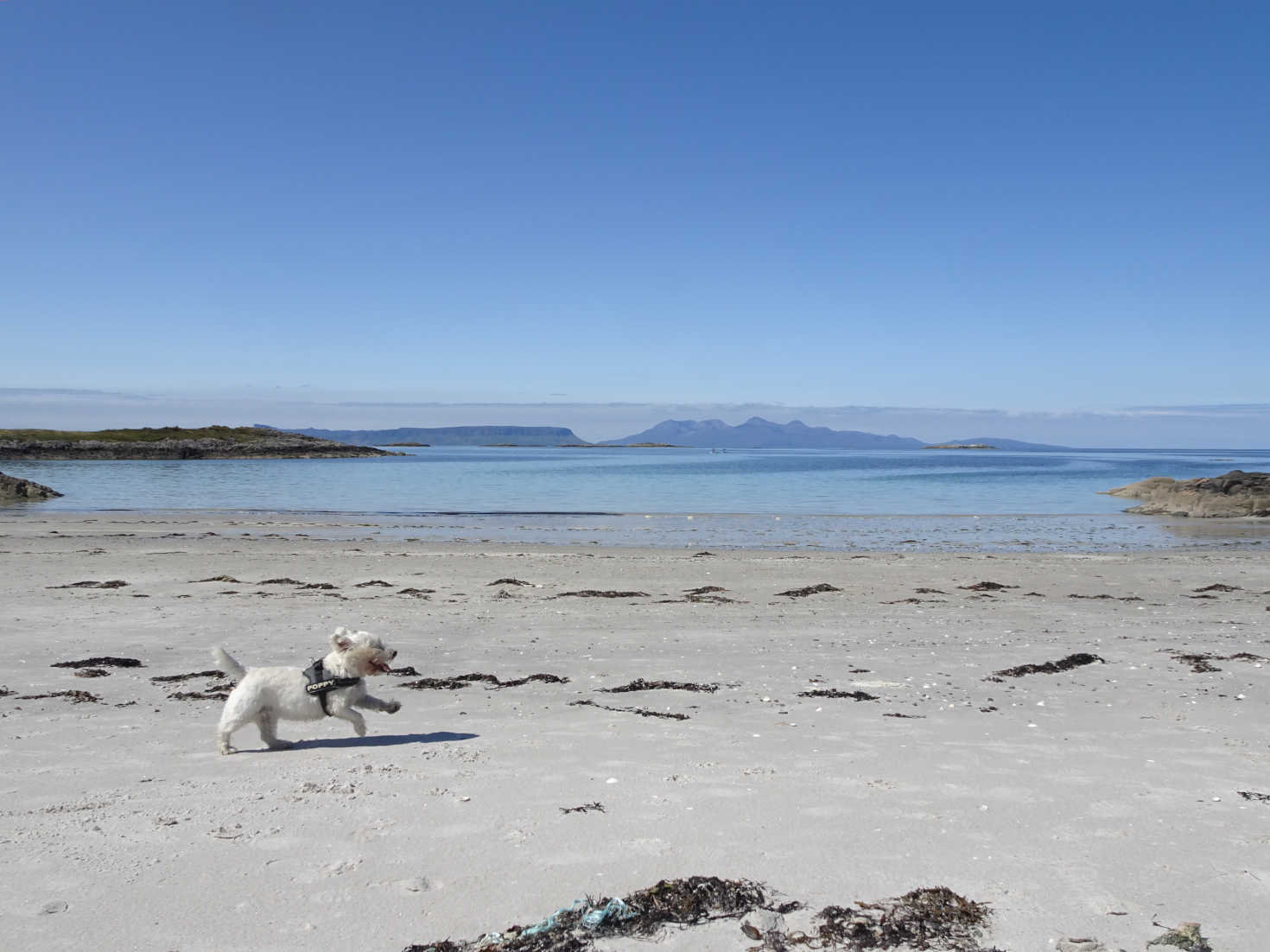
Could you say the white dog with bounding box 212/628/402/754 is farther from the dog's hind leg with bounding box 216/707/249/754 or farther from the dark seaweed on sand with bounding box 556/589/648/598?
the dark seaweed on sand with bounding box 556/589/648/598

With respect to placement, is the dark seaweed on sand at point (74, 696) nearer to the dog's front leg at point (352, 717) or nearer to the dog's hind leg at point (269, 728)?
the dog's hind leg at point (269, 728)

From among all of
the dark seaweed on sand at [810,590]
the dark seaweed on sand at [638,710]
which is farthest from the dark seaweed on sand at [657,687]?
the dark seaweed on sand at [810,590]

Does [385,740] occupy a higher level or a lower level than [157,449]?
lower

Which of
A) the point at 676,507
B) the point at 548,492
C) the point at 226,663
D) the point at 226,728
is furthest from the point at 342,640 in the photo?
the point at 548,492

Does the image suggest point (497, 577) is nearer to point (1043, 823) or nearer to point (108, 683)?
point (108, 683)

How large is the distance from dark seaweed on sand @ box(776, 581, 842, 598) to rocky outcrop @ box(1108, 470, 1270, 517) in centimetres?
2800

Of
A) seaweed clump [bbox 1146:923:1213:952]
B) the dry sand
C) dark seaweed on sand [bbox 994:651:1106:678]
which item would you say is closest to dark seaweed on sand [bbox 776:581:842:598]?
the dry sand

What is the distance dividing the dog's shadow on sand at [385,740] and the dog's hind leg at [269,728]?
11cm

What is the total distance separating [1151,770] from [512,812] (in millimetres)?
4549

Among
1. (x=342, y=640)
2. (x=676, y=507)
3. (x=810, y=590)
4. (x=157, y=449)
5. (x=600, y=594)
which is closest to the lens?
(x=342, y=640)

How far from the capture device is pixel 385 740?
6.89 meters

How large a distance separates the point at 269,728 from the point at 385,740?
0.89 m

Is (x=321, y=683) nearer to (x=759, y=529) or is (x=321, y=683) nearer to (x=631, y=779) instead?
(x=631, y=779)

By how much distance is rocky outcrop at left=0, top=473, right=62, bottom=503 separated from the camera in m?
41.2
